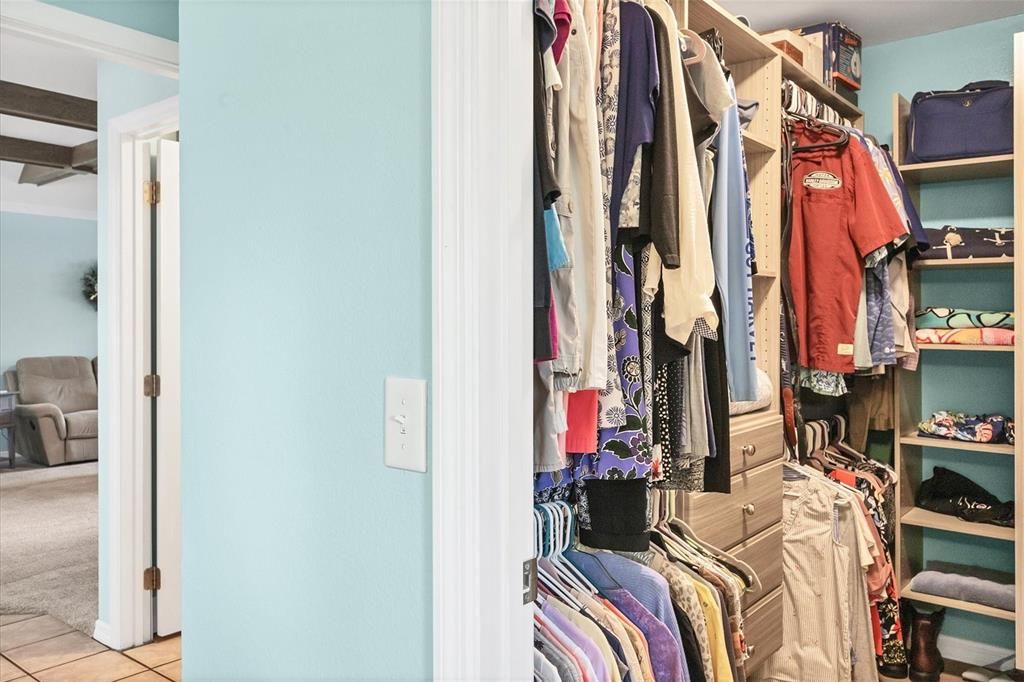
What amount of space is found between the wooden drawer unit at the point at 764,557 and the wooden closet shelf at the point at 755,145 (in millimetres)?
1170

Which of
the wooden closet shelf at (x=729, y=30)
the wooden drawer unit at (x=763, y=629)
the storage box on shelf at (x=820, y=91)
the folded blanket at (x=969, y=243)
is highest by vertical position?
the storage box on shelf at (x=820, y=91)

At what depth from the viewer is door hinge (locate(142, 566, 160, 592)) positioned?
315cm

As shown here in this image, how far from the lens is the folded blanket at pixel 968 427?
2969mm

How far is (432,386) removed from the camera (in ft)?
3.37

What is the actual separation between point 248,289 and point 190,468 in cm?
37

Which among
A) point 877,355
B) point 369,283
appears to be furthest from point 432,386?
point 877,355

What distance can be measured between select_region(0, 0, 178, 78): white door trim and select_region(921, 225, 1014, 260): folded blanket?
8.95ft

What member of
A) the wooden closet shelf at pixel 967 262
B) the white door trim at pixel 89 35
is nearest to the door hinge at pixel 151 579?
the white door trim at pixel 89 35

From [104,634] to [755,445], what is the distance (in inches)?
101

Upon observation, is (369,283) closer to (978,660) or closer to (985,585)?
(985,585)

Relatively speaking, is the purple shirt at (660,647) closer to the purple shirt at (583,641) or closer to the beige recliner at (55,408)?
the purple shirt at (583,641)

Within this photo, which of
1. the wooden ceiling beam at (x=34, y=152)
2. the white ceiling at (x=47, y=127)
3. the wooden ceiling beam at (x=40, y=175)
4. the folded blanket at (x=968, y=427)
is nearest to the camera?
the folded blanket at (x=968, y=427)

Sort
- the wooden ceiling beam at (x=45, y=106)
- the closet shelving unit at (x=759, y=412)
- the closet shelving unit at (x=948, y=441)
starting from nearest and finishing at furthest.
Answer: the closet shelving unit at (x=759, y=412) < the closet shelving unit at (x=948, y=441) < the wooden ceiling beam at (x=45, y=106)

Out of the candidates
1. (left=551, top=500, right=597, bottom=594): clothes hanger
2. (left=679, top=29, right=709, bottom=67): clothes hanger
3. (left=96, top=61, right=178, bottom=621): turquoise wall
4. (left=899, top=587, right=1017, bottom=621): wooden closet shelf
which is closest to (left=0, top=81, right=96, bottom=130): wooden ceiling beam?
(left=96, top=61, right=178, bottom=621): turquoise wall
